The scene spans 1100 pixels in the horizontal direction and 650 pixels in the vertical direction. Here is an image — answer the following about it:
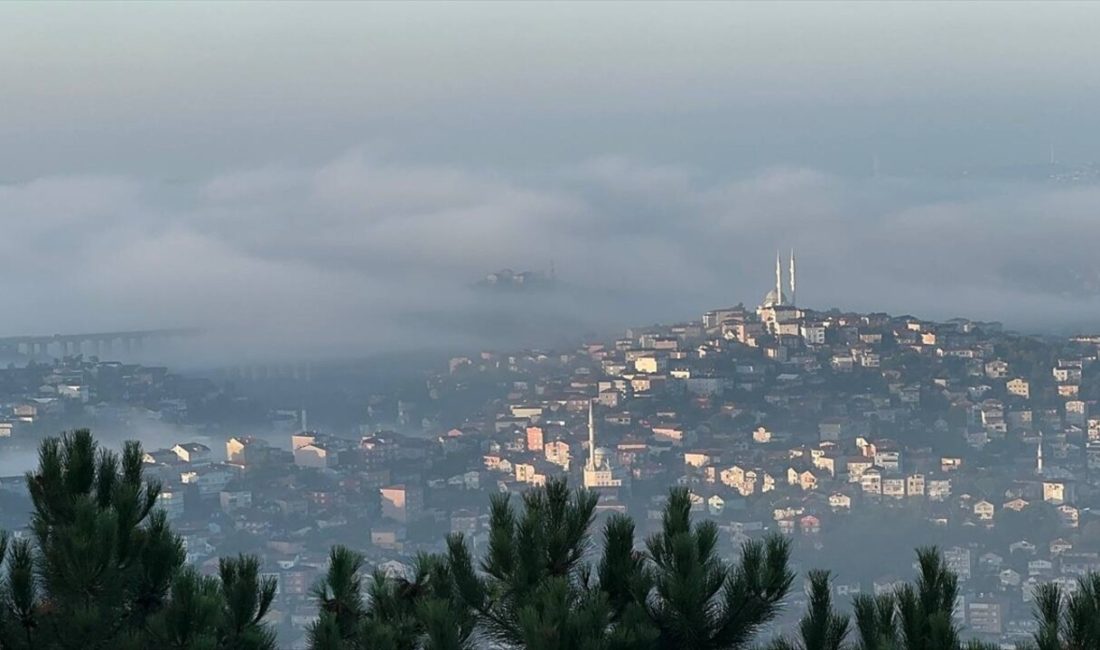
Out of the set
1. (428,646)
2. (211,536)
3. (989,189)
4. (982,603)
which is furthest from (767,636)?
(989,189)

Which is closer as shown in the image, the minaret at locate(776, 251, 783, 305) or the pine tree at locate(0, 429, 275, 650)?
the pine tree at locate(0, 429, 275, 650)

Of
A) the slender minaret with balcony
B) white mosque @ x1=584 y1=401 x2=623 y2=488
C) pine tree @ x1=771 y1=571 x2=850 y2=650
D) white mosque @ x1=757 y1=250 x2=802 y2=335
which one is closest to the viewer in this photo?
pine tree @ x1=771 y1=571 x2=850 y2=650

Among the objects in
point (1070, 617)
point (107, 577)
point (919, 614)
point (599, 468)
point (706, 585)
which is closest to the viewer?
point (1070, 617)

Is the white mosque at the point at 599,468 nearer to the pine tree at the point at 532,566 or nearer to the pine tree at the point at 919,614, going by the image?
the pine tree at the point at 532,566

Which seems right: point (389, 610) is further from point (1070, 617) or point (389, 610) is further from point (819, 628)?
point (1070, 617)

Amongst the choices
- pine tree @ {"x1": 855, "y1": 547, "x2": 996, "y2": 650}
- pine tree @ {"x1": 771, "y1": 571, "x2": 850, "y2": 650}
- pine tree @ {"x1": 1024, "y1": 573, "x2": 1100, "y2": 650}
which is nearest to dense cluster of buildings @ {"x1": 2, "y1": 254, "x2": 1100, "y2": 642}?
pine tree @ {"x1": 771, "y1": 571, "x2": 850, "y2": 650}

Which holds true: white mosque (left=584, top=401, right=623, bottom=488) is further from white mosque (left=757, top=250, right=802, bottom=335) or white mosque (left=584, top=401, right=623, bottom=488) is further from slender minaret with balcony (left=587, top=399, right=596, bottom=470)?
white mosque (left=757, top=250, right=802, bottom=335)

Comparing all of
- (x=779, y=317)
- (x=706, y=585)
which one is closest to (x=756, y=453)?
(x=779, y=317)

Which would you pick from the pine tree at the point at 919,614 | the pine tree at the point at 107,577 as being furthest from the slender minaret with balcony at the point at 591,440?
the pine tree at the point at 919,614
